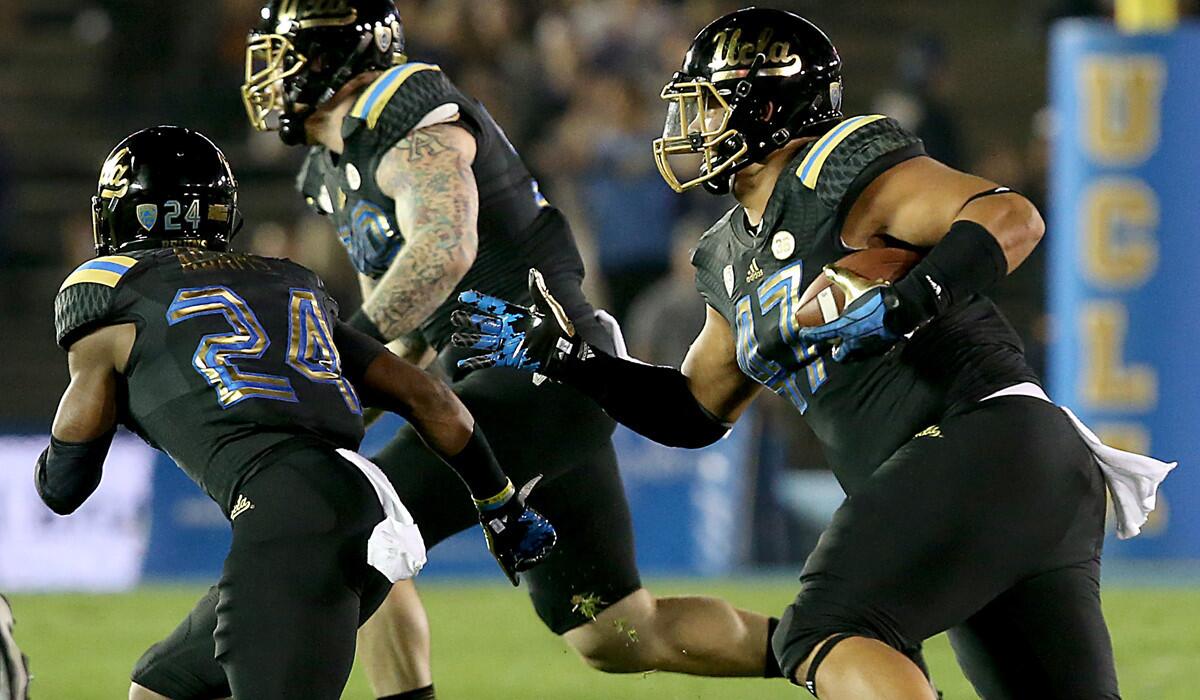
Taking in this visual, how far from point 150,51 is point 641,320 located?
4.29 m

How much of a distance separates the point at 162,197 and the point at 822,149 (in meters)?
1.36

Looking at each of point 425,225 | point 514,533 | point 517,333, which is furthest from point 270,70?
point 514,533

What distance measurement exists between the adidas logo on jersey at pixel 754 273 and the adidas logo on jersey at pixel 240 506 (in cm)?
110

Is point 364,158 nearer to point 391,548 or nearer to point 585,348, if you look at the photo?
point 585,348

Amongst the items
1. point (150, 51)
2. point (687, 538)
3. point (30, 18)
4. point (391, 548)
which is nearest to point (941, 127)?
point (687, 538)

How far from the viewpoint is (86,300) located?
3719mm

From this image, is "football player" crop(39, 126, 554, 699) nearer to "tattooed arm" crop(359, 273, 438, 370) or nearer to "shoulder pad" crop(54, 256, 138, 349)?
"shoulder pad" crop(54, 256, 138, 349)

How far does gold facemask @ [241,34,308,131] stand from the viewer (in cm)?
496

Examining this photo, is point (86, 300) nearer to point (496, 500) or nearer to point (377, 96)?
point (496, 500)

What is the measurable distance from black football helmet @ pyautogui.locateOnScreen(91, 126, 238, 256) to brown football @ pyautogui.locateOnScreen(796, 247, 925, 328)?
125 centimetres

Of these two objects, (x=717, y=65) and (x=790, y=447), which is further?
(x=790, y=447)

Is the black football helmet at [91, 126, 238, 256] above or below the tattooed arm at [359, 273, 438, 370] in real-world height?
above

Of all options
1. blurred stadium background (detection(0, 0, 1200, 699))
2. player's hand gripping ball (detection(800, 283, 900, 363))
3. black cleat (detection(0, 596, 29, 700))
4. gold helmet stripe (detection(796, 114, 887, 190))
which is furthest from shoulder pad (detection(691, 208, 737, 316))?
blurred stadium background (detection(0, 0, 1200, 699))

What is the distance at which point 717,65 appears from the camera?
3.96 metres
